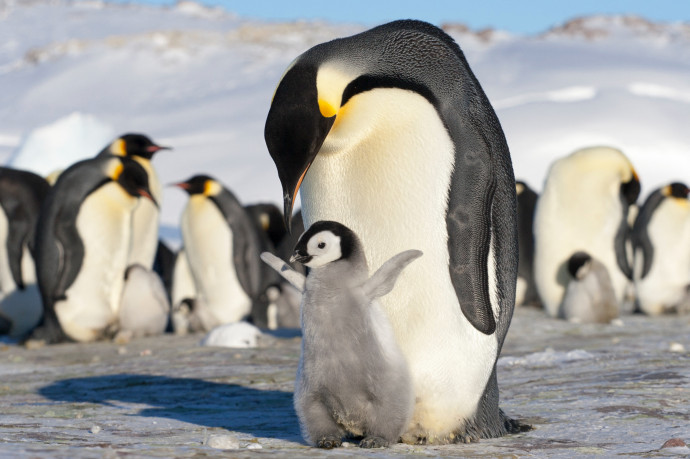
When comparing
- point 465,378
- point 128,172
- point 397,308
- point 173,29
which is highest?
point 173,29

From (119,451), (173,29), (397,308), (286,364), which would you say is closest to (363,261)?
Result: (397,308)

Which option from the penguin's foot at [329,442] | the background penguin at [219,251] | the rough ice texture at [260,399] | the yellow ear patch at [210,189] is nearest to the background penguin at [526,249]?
the background penguin at [219,251]

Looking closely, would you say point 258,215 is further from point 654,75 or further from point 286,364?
point 654,75

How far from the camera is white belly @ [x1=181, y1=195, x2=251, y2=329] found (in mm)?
9164

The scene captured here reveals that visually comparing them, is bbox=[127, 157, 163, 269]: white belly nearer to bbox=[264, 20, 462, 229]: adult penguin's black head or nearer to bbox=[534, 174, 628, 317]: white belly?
bbox=[534, 174, 628, 317]: white belly

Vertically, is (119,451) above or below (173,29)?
below

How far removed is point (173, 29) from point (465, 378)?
69.2m

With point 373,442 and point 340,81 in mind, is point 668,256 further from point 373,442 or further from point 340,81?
point 373,442

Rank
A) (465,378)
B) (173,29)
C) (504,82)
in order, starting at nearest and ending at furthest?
(465,378) < (504,82) < (173,29)

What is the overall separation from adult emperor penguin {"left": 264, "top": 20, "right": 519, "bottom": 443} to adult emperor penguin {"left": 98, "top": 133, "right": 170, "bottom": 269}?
538cm

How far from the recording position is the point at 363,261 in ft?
9.57

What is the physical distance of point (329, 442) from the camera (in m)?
2.79

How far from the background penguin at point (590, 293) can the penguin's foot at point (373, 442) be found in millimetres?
5762

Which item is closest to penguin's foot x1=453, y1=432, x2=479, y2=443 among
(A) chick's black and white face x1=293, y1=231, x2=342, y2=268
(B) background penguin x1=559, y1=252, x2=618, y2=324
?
(A) chick's black and white face x1=293, y1=231, x2=342, y2=268
